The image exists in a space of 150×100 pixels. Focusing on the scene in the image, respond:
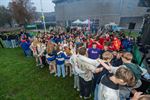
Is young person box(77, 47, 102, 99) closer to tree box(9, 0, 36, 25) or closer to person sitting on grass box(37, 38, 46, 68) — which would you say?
person sitting on grass box(37, 38, 46, 68)

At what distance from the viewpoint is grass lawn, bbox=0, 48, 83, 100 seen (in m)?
5.41

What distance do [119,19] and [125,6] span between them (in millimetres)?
4107

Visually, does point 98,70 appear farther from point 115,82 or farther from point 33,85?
point 33,85

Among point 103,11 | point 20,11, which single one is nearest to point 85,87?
point 20,11

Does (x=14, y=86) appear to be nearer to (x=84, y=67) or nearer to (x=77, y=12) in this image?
(x=84, y=67)

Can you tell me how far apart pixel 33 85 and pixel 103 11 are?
46837mm

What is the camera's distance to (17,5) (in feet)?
140

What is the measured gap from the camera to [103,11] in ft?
162

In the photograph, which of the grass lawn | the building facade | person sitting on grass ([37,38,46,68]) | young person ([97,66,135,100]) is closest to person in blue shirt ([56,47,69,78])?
the grass lawn

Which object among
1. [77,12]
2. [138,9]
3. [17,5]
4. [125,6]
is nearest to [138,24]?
[138,9]

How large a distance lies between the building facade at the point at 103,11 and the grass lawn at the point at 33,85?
34.1 m

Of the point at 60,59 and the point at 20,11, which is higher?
the point at 20,11

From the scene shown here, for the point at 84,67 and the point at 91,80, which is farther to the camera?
the point at 91,80

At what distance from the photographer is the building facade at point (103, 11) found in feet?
140
